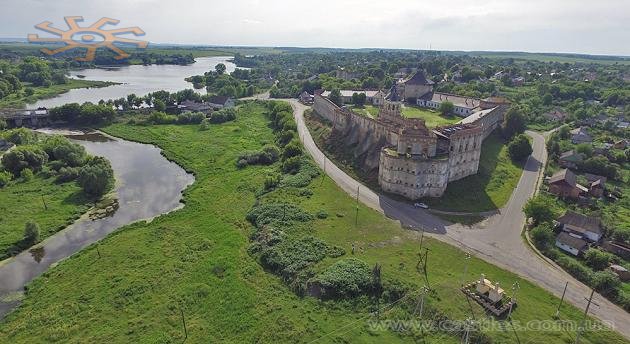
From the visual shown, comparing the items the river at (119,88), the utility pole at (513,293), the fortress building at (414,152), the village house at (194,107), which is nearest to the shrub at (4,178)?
the fortress building at (414,152)

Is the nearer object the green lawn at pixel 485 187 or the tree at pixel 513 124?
the green lawn at pixel 485 187

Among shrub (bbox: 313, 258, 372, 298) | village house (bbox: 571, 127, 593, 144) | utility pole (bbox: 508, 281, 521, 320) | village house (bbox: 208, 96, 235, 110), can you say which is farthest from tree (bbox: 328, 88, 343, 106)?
utility pole (bbox: 508, 281, 521, 320)

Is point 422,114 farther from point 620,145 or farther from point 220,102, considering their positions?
point 220,102

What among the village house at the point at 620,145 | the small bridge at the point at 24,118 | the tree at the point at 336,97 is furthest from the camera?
the tree at the point at 336,97

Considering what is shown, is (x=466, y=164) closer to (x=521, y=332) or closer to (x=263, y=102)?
(x=521, y=332)

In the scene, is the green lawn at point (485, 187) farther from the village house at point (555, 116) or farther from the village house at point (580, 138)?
the village house at point (555, 116)

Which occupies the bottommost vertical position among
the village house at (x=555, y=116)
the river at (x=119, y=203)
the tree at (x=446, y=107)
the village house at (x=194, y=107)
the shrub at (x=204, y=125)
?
the river at (x=119, y=203)

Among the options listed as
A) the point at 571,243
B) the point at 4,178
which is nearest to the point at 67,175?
the point at 4,178
